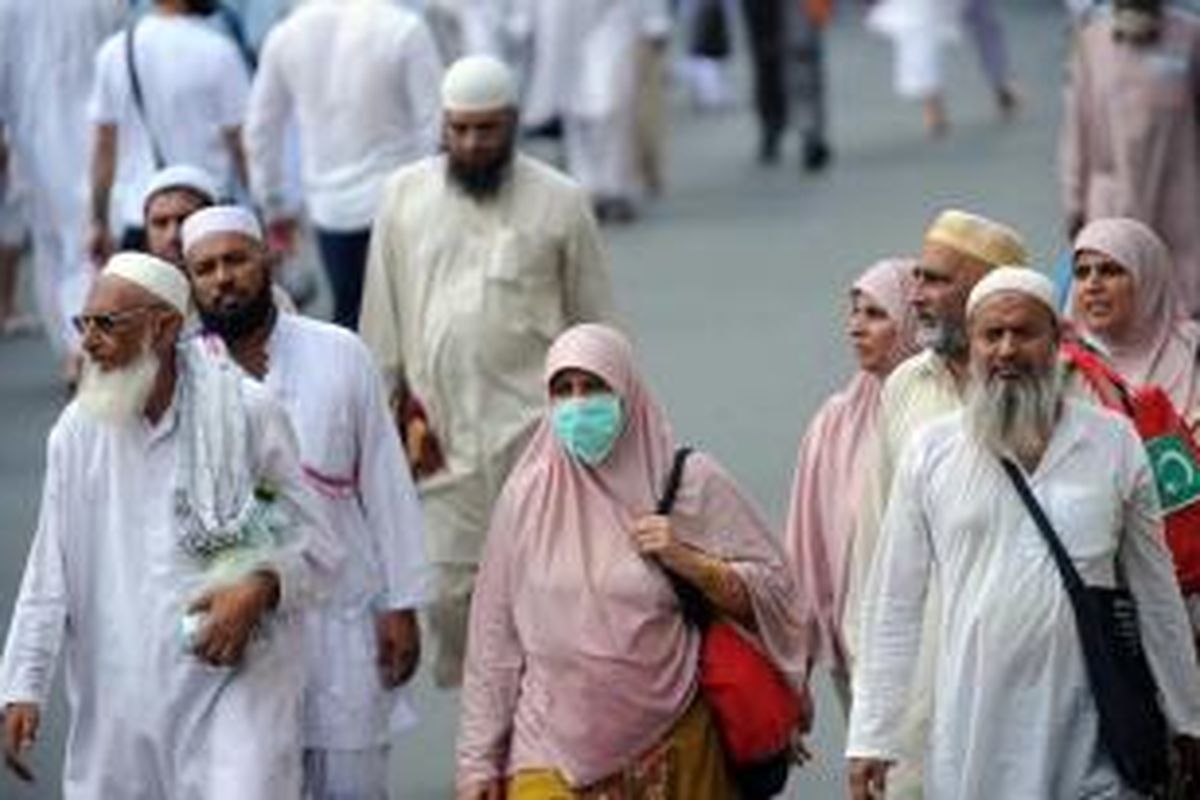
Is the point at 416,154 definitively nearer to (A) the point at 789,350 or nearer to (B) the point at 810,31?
(A) the point at 789,350

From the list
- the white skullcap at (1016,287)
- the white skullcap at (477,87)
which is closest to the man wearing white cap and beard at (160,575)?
the white skullcap at (1016,287)

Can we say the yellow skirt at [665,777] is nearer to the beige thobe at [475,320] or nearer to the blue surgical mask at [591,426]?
the blue surgical mask at [591,426]

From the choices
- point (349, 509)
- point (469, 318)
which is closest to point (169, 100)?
point (469, 318)

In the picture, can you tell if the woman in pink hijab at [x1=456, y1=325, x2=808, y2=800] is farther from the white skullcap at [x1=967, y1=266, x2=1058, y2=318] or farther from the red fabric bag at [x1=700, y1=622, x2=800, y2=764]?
the white skullcap at [x1=967, y1=266, x2=1058, y2=318]

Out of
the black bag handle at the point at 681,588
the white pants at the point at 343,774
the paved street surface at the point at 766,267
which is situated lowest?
the paved street surface at the point at 766,267

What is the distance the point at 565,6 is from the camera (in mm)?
19500

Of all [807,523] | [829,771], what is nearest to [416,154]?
[829,771]

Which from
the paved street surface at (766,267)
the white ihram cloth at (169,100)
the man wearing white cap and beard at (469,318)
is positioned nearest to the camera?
the man wearing white cap and beard at (469,318)

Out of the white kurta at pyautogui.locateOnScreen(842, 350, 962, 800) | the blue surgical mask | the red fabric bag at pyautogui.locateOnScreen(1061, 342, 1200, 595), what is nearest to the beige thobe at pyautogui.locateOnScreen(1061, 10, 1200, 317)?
the white kurta at pyautogui.locateOnScreen(842, 350, 962, 800)

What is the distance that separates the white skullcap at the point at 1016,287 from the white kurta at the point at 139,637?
1395 mm

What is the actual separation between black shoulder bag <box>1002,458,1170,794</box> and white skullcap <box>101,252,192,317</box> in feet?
5.51

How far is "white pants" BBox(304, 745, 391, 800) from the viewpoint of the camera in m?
9.44

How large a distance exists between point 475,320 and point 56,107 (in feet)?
14.2

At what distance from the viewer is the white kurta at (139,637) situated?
864cm
